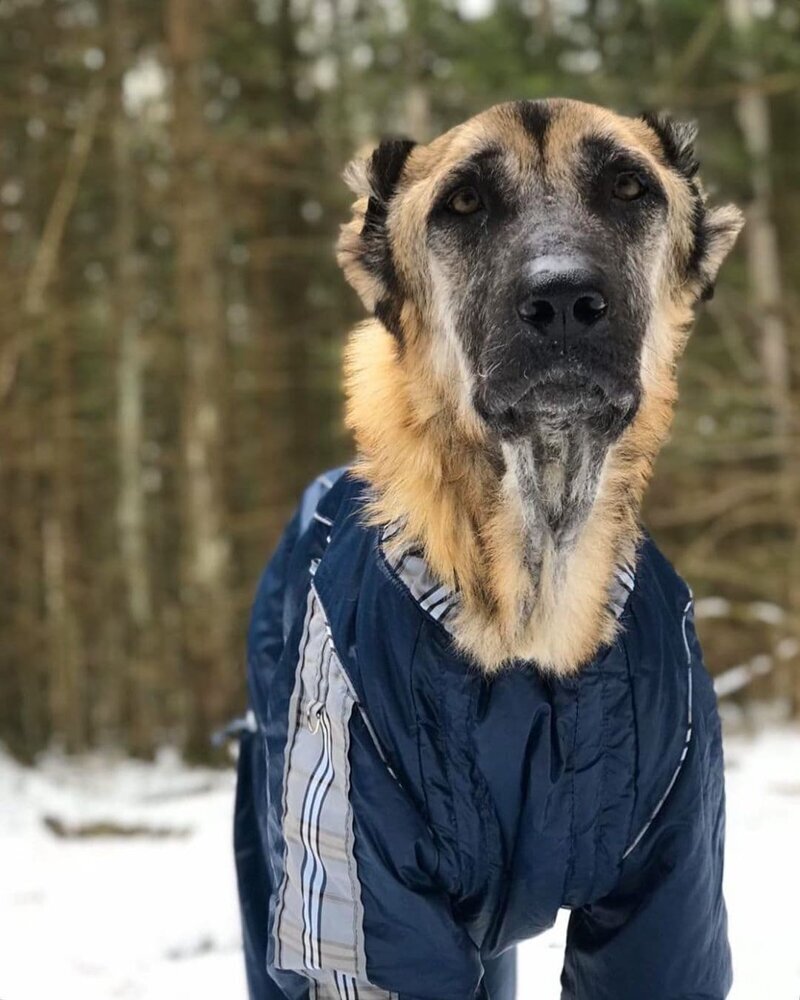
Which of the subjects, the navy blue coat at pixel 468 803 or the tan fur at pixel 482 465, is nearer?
the navy blue coat at pixel 468 803

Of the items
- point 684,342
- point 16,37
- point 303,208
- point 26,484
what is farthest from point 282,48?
point 684,342

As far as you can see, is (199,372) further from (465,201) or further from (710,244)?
(465,201)

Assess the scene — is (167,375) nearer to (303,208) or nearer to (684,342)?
(303,208)

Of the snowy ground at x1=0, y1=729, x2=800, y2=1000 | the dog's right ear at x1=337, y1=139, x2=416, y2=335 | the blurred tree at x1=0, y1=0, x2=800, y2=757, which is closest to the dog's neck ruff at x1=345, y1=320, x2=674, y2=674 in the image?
the dog's right ear at x1=337, y1=139, x2=416, y2=335

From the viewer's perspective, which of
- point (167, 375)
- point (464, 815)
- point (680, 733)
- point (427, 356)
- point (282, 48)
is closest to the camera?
point (464, 815)

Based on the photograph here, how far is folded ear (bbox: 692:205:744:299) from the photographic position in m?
3.04

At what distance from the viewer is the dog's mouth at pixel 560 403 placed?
7.88 feet

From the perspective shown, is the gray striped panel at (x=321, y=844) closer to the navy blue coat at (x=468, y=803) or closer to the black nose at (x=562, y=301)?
the navy blue coat at (x=468, y=803)

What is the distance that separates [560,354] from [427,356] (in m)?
0.51

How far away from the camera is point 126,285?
40.4 ft

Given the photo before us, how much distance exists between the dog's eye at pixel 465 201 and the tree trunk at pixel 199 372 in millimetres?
7331

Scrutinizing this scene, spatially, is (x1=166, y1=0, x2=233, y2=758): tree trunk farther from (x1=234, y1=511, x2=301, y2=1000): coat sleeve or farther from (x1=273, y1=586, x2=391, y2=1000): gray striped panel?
(x1=273, y1=586, x2=391, y2=1000): gray striped panel

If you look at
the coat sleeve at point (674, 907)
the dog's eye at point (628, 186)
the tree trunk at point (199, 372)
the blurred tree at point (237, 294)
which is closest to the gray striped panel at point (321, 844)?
the coat sleeve at point (674, 907)

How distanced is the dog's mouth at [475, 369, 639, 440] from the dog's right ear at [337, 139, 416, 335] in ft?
1.76
